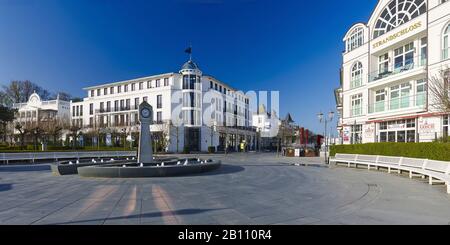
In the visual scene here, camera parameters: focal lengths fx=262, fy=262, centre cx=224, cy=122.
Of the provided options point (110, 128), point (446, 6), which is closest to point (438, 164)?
point (446, 6)

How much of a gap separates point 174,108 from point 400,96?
36200mm

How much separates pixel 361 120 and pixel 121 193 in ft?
84.2

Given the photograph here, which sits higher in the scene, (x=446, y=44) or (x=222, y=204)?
(x=446, y=44)

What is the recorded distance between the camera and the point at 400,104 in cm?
A: 2230

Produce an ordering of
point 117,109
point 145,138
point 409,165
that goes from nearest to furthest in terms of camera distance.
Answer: point 409,165
point 145,138
point 117,109

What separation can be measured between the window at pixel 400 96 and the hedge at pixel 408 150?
549cm

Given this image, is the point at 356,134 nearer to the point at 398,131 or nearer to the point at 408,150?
the point at 398,131

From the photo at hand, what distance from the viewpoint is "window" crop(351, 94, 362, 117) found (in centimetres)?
2788

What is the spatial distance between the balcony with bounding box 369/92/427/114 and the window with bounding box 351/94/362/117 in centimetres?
192

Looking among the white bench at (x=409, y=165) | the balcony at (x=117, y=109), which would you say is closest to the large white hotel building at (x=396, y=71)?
the white bench at (x=409, y=165)

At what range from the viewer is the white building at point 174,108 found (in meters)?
49.1

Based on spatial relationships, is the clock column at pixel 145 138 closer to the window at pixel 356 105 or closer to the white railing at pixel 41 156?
the white railing at pixel 41 156

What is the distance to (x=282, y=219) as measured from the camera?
5691 millimetres

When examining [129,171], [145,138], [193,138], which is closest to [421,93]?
[145,138]
